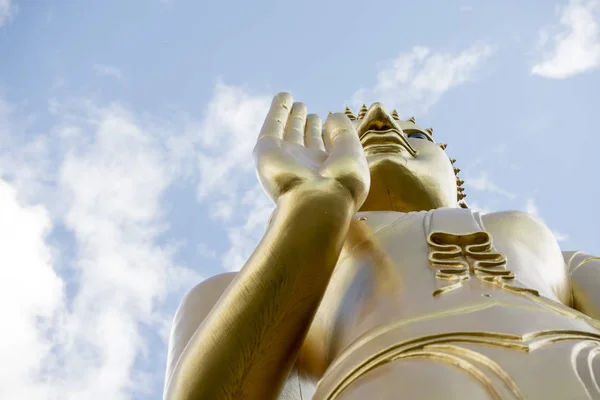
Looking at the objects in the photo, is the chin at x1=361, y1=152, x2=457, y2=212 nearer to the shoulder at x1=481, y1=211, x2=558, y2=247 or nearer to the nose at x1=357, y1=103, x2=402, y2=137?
the nose at x1=357, y1=103, x2=402, y2=137

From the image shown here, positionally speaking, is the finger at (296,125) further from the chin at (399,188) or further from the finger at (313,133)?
the chin at (399,188)

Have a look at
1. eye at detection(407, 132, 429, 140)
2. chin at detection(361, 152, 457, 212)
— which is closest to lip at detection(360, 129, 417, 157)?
chin at detection(361, 152, 457, 212)

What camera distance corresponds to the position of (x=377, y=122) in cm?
393

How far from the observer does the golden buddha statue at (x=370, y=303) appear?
214 cm

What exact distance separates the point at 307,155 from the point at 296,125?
37 cm

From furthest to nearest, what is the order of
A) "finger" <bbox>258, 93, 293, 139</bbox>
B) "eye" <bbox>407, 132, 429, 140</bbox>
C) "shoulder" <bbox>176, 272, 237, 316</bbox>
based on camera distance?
1. "eye" <bbox>407, 132, 429, 140</bbox>
2. "shoulder" <bbox>176, 272, 237, 316</bbox>
3. "finger" <bbox>258, 93, 293, 139</bbox>

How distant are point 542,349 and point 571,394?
236 millimetres

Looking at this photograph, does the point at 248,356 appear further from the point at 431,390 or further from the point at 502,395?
the point at 502,395

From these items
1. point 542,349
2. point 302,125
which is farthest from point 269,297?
point 302,125

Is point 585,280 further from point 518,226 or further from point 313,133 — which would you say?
point 313,133

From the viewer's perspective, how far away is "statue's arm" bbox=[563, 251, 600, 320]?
3.07 metres

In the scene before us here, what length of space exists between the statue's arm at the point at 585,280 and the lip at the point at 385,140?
85cm

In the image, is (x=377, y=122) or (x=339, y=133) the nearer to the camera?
(x=339, y=133)

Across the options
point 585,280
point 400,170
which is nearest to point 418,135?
point 400,170
